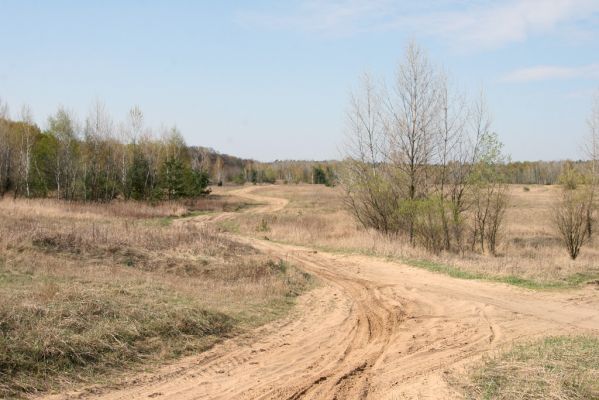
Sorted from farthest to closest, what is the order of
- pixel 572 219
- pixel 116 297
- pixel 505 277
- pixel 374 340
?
pixel 572 219 < pixel 505 277 < pixel 374 340 < pixel 116 297

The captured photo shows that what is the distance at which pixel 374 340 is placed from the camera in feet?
33.2

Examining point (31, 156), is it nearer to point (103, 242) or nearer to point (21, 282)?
point (103, 242)

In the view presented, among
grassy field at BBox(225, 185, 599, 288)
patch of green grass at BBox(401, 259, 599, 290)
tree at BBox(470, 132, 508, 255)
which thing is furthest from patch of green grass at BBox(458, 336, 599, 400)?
tree at BBox(470, 132, 508, 255)

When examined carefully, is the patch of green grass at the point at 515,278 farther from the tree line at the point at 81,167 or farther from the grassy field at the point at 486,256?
the tree line at the point at 81,167

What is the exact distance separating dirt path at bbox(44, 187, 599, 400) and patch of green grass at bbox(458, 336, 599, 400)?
1.60ft

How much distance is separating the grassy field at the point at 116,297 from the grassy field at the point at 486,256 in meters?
6.01

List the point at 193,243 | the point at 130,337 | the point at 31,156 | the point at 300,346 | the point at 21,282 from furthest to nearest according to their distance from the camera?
the point at 31,156 → the point at 193,243 → the point at 21,282 → the point at 300,346 → the point at 130,337

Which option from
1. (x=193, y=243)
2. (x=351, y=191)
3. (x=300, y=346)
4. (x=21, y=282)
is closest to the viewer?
(x=300, y=346)

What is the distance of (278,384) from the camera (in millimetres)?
7539

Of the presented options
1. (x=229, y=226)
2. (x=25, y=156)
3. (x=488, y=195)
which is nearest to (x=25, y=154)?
A: (x=25, y=156)

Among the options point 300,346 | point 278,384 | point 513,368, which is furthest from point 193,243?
point 513,368

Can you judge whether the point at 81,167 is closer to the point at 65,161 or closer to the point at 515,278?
the point at 65,161

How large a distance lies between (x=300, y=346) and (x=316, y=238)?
735 inches

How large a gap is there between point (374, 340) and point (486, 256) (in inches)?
616
